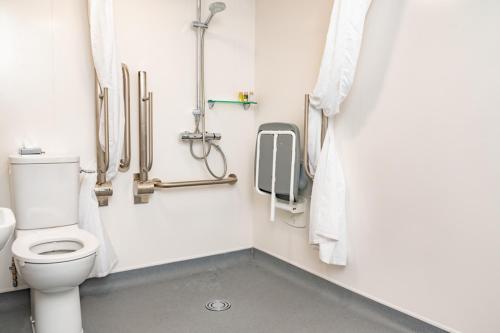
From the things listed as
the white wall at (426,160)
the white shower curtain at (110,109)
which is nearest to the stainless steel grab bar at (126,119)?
the white shower curtain at (110,109)

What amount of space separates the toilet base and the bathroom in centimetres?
21

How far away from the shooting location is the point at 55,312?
173 cm

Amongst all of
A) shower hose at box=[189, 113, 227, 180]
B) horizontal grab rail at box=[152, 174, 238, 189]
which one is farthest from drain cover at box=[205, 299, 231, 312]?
shower hose at box=[189, 113, 227, 180]

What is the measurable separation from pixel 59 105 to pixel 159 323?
141 cm

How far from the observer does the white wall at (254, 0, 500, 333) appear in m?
1.59

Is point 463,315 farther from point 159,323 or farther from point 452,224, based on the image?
point 159,323

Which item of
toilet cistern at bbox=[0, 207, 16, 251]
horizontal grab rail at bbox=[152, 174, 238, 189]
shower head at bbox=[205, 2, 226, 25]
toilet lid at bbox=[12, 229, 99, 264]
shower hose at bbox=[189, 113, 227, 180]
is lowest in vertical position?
toilet lid at bbox=[12, 229, 99, 264]

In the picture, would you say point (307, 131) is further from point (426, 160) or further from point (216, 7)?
point (216, 7)

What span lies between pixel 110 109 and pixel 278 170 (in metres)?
1.10

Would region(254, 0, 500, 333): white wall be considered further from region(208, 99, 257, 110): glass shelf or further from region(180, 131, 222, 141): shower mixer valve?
region(180, 131, 222, 141): shower mixer valve

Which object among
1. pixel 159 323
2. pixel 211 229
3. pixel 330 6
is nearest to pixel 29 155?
pixel 159 323

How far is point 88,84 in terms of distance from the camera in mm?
2305

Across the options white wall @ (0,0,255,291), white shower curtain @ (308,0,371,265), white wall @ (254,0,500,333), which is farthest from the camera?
white wall @ (0,0,255,291)

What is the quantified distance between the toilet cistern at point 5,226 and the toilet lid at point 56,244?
1.22 ft
